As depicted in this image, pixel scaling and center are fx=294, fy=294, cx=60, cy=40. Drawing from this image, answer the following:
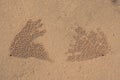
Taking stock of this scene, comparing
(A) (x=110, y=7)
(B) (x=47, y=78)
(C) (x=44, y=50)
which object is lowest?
(B) (x=47, y=78)

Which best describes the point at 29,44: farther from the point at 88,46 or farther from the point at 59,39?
the point at 88,46

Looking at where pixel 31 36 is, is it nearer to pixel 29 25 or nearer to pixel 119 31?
pixel 29 25

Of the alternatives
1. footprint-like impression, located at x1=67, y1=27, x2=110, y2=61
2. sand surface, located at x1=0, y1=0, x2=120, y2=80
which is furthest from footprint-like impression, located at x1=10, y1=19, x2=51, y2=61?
footprint-like impression, located at x1=67, y1=27, x2=110, y2=61

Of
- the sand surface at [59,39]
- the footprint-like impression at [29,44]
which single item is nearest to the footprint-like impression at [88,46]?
the sand surface at [59,39]

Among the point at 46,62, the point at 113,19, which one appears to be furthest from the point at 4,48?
the point at 113,19

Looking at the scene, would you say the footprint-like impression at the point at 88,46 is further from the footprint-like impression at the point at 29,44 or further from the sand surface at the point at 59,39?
the footprint-like impression at the point at 29,44

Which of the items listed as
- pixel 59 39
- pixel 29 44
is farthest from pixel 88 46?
pixel 29 44
